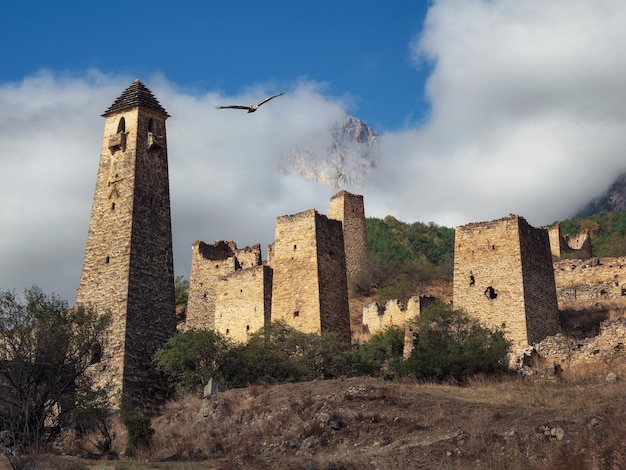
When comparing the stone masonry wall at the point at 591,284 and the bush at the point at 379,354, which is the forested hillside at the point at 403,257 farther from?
the bush at the point at 379,354

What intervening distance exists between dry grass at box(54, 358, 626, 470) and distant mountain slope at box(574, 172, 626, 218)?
64.4 metres

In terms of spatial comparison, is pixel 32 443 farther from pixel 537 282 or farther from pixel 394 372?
pixel 537 282

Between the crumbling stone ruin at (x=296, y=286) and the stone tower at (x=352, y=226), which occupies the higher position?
the stone tower at (x=352, y=226)

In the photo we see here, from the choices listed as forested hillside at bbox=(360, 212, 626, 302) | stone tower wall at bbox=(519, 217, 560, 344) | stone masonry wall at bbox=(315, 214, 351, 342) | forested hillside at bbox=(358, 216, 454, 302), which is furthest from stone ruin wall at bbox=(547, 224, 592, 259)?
stone masonry wall at bbox=(315, 214, 351, 342)

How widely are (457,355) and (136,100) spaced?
1423cm

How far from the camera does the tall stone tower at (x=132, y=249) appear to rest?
31031mm

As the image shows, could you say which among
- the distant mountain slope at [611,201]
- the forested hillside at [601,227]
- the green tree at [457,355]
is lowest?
the green tree at [457,355]

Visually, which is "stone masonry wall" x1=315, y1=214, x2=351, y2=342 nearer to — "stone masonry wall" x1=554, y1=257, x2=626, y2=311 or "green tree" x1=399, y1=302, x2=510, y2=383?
"green tree" x1=399, y1=302, x2=510, y2=383

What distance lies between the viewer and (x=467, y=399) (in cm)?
2409

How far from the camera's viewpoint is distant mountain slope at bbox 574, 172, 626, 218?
90.1 m

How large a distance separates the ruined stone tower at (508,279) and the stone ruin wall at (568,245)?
1976 cm

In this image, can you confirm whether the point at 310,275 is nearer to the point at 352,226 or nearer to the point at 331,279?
the point at 331,279

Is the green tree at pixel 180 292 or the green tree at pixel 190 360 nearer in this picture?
the green tree at pixel 190 360

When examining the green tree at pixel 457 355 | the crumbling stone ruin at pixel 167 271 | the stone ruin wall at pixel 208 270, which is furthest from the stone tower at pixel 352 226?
the green tree at pixel 457 355
